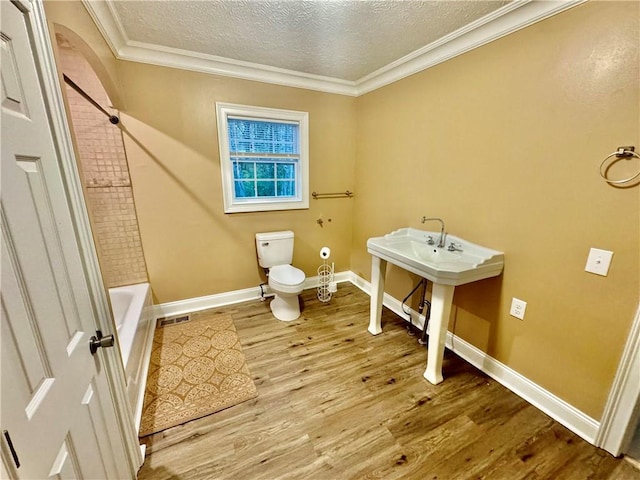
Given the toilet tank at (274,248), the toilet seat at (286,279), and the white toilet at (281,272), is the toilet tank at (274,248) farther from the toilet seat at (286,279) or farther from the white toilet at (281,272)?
the toilet seat at (286,279)

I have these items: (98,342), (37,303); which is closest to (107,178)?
(98,342)

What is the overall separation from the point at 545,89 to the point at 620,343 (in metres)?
1.43

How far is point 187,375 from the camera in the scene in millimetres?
1993

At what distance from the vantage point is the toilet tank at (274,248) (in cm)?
287

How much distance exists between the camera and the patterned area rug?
66.7 inches

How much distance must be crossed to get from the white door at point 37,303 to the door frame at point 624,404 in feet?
7.58

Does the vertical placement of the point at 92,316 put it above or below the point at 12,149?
below

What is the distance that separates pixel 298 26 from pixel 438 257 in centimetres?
199

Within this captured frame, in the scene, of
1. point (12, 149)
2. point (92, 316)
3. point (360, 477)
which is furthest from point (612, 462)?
point (12, 149)

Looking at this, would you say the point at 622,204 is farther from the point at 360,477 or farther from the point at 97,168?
the point at 97,168

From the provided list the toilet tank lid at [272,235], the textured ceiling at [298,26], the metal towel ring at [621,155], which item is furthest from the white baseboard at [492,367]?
the textured ceiling at [298,26]

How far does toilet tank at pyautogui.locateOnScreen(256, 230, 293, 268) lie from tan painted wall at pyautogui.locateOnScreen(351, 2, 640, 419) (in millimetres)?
1473

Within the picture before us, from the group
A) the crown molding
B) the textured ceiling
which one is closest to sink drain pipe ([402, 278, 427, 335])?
the crown molding

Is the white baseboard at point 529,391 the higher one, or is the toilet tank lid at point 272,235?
the toilet tank lid at point 272,235
